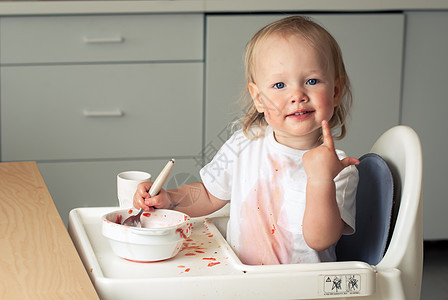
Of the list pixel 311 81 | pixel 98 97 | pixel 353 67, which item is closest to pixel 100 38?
pixel 98 97

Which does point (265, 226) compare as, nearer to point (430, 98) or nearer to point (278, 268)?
point (278, 268)

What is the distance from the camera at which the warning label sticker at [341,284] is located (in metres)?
0.86

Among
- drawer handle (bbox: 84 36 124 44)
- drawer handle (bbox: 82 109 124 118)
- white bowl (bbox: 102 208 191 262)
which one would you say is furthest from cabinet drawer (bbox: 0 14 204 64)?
white bowl (bbox: 102 208 191 262)

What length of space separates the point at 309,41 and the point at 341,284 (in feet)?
1.34

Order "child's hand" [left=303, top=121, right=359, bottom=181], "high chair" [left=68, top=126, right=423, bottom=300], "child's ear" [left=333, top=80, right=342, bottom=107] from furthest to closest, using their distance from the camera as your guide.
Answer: "child's ear" [left=333, top=80, right=342, bottom=107] → "child's hand" [left=303, top=121, right=359, bottom=181] → "high chair" [left=68, top=126, right=423, bottom=300]

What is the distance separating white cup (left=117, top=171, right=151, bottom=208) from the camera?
1056 mm

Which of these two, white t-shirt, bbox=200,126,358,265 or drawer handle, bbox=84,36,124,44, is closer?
white t-shirt, bbox=200,126,358,265

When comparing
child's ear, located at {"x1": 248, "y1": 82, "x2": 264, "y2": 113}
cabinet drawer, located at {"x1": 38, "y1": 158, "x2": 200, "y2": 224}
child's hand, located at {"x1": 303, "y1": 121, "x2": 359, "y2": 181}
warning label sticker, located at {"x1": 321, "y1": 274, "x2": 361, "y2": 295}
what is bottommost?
cabinet drawer, located at {"x1": 38, "y1": 158, "x2": 200, "y2": 224}

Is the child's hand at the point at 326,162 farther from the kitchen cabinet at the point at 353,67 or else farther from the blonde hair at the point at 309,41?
the kitchen cabinet at the point at 353,67

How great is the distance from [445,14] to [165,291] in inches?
73.3

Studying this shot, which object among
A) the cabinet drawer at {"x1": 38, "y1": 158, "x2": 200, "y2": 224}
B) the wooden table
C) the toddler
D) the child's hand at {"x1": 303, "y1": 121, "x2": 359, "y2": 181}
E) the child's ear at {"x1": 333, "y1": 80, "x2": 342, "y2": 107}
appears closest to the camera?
the wooden table

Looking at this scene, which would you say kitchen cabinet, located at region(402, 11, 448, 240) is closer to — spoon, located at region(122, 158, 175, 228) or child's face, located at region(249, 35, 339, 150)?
child's face, located at region(249, 35, 339, 150)

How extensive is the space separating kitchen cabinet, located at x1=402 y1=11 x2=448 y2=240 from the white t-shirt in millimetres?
1334

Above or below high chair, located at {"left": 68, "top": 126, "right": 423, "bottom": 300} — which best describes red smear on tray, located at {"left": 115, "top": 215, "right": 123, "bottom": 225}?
above
